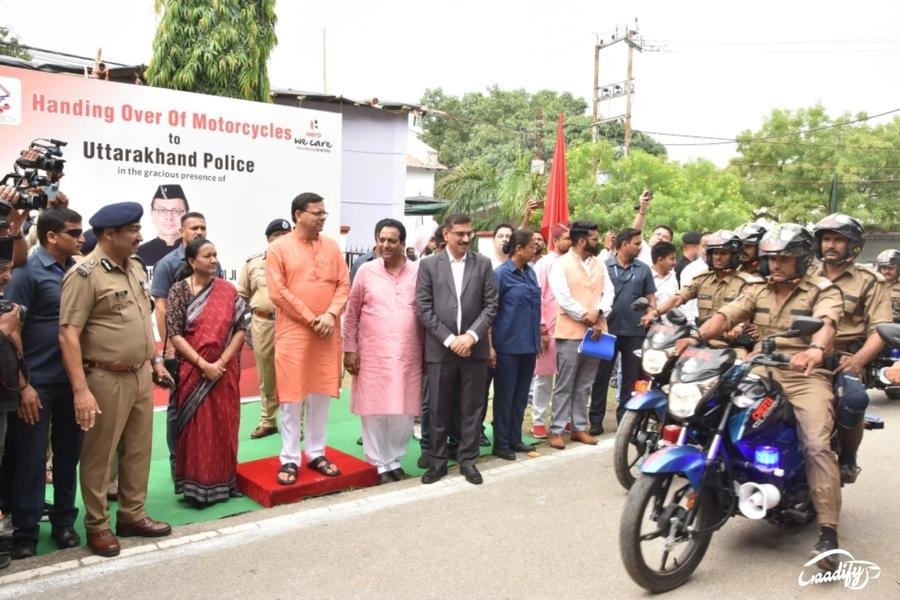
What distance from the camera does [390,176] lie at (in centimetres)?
1528

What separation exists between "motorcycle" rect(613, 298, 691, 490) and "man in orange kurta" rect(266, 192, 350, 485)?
196 centimetres

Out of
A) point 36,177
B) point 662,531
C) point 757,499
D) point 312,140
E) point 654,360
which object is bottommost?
point 662,531

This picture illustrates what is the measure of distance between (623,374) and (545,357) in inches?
31.3

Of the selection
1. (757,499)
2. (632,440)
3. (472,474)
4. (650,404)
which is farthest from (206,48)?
(757,499)

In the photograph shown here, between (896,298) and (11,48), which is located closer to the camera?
(896,298)

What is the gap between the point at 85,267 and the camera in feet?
12.7

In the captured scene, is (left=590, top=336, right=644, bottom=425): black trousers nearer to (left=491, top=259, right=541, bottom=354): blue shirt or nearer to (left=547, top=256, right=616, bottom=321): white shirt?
(left=547, top=256, right=616, bottom=321): white shirt

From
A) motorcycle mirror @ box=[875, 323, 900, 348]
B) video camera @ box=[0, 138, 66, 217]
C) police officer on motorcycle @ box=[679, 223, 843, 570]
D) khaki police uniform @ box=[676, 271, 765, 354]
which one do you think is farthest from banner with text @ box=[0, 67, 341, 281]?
motorcycle mirror @ box=[875, 323, 900, 348]

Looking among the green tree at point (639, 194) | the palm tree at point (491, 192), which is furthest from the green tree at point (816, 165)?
the palm tree at point (491, 192)

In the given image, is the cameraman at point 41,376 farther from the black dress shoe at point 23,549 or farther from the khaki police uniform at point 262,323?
the khaki police uniform at point 262,323

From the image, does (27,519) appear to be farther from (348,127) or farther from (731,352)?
(348,127)

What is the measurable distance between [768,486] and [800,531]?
101cm

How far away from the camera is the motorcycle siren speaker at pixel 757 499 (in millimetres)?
3691

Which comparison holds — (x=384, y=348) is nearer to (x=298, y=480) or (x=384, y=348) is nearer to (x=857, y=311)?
(x=298, y=480)
